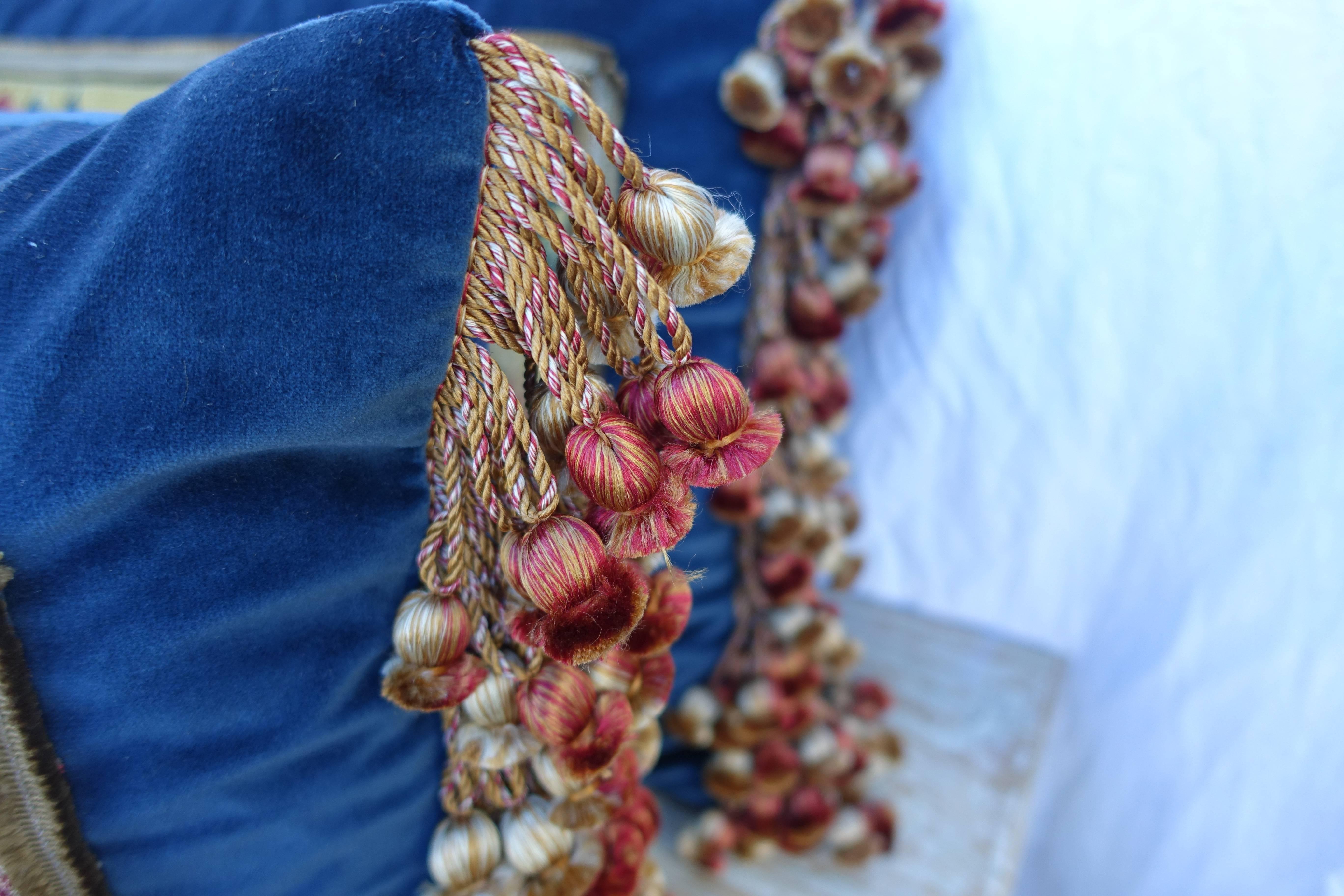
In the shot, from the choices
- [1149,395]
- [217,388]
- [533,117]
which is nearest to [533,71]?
[533,117]

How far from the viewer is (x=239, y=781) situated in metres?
0.29

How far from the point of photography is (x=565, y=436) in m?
0.27

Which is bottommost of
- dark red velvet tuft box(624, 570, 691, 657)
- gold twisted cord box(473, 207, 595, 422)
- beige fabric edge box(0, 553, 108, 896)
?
beige fabric edge box(0, 553, 108, 896)

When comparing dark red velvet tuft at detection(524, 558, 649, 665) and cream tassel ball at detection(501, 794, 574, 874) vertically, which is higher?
dark red velvet tuft at detection(524, 558, 649, 665)

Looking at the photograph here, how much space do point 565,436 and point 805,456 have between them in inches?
11.1

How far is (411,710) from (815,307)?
33 cm

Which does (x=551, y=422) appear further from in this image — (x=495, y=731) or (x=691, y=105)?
(x=691, y=105)

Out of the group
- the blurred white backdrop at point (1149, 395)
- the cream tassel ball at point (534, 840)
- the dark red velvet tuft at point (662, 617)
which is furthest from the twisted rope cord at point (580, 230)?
the blurred white backdrop at point (1149, 395)

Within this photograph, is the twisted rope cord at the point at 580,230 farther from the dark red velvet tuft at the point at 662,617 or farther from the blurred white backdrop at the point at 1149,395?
the blurred white backdrop at the point at 1149,395

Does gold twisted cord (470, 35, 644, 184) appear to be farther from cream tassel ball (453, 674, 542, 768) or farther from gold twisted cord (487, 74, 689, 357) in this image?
cream tassel ball (453, 674, 542, 768)

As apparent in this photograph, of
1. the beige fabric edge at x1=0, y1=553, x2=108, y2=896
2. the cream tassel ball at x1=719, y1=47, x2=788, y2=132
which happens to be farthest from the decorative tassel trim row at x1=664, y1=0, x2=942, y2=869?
the beige fabric edge at x1=0, y1=553, x2=108, y2=896

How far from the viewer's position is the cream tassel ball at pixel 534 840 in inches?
13.3

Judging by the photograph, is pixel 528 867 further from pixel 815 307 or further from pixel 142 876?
pixel 815 307

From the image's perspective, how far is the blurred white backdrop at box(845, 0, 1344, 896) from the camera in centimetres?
42
